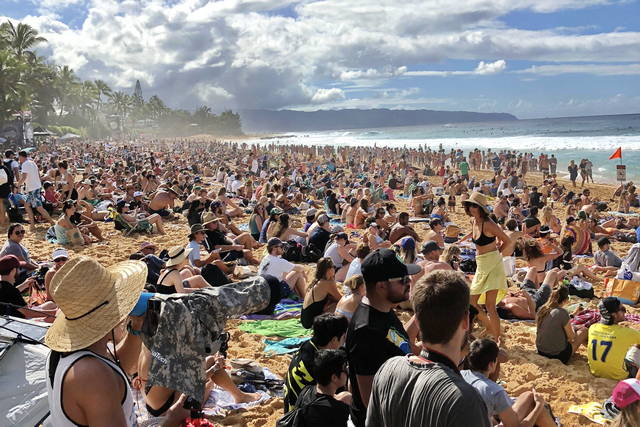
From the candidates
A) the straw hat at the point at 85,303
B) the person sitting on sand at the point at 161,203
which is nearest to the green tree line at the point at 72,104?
the person sitting on sand at the point at 161,203

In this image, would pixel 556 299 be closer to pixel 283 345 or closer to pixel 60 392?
pixel 283 345

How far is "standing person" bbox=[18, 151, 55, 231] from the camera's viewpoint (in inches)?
406

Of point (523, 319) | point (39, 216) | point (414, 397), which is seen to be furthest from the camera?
point (39, 216)

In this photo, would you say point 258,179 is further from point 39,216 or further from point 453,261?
point 453,261

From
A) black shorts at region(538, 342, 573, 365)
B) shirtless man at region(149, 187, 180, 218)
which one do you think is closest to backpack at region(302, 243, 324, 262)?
black shorts at region(538, 342, 573, 365)

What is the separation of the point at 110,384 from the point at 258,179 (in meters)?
19.5

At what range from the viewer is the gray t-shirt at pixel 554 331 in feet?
16.0

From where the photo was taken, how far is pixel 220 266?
729cm

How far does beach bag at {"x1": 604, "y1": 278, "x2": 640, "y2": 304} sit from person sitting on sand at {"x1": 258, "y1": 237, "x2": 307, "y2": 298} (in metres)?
3.86

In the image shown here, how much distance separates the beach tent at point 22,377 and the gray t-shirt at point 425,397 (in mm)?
2044

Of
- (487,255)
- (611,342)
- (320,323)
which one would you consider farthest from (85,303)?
(611,342)

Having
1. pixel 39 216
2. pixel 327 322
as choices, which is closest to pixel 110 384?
pixel 327 322

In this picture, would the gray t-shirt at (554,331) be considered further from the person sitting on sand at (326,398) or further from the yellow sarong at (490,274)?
the person sitting on sand at (326,398)

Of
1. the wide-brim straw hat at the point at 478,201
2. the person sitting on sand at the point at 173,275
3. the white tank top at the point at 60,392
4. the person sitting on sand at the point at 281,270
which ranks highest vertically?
the wide-brim straw hat at the point at 478,201
